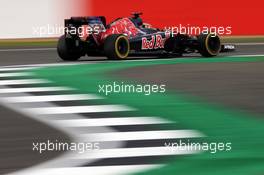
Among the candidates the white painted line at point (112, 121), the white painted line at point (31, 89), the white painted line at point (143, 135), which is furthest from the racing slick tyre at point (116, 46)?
the white painted line at point (143, 135)

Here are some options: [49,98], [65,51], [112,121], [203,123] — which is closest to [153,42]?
[65,51]

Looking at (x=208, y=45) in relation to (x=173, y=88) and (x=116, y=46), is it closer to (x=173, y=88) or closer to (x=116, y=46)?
(x=116, y=46)

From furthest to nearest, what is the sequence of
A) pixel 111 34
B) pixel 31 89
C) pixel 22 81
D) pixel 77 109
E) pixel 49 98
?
pixel 111 34 → pixel 22 81 → pixel 31 89 → pixel 49 98 → pixel 77 109

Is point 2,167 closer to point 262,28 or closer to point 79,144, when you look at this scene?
point 79,144

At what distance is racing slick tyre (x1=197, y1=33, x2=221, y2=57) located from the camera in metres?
21.4

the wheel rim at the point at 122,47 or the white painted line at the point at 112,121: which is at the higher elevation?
the white painted line at the point at 112,121

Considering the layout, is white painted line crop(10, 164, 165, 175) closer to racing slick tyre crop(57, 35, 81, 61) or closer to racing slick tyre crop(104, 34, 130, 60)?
racing slick tyre crop(104, 34, 130, 60)

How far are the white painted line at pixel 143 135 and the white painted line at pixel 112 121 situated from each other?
0.69 metres

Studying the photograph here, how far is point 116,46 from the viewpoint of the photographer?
20219 mm

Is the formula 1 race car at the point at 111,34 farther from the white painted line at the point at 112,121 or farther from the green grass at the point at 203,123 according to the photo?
Answer: the white painted line at the point at 112,121

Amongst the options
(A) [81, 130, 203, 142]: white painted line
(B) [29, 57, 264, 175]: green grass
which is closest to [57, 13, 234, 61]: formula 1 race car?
(B) [29, 57, 264, 175]: green grass

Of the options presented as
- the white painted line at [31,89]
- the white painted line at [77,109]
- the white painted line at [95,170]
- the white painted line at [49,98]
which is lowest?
the white painted line at [31,89]

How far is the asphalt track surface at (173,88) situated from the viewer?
24.9ft

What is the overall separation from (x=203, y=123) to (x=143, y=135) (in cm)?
108
